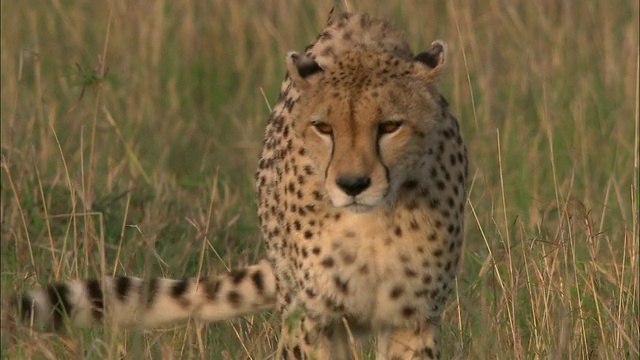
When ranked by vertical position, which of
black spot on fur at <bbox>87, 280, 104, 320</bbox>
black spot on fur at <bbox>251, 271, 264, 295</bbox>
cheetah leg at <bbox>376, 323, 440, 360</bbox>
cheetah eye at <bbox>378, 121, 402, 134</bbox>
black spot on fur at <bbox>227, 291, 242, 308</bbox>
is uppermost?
cheetah eye at <bbox>378, 121, 402, 134</bbox>

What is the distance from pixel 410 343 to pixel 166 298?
2.34 feet

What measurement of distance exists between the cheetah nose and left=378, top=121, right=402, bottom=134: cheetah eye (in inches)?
6.1

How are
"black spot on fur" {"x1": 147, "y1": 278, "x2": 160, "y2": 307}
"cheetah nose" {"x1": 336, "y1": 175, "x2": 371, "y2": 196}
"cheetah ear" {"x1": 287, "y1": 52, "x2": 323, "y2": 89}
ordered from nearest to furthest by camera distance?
"cheetah nose" {"x1": 336, "y1": 175, "x2": 371, "y2": 196}, "cheetah ear" {"x1": 287, "y1": 52, "x2": 323, "y2": 89}, "black spot on fur" {"x1": 147, "y1": 278, "x2": 160, "y2": 307}

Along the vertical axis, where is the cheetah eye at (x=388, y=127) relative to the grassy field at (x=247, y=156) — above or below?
above

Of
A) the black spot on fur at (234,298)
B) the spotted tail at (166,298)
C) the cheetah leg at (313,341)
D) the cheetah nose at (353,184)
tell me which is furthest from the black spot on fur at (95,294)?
the cheetah nose at (353,184)

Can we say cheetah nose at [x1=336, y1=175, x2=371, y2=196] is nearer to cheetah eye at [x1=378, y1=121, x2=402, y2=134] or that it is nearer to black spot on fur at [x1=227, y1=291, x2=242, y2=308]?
cheetah eye at [x1=378, y1=121, x2=402, y2=134]

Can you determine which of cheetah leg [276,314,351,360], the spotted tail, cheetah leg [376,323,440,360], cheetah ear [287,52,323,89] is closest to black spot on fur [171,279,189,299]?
the spotted tail

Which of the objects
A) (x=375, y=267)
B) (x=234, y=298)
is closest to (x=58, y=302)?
(x=234, y=298)

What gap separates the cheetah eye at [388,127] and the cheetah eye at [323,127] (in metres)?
0.12

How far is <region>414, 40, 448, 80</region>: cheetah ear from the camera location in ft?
11.9

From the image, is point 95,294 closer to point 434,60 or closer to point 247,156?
point 434,60

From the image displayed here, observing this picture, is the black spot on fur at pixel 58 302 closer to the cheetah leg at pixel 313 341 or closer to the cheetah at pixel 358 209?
the cheetah at pixel 358 209

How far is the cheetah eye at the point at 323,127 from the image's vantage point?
346cm

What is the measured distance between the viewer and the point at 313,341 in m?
3.70
